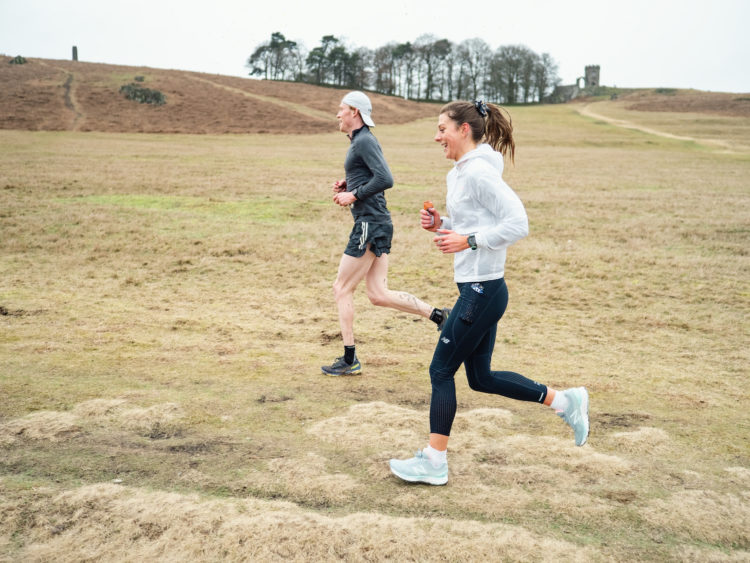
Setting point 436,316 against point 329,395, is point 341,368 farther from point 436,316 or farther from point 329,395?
point 436,316

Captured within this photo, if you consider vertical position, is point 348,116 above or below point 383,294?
above

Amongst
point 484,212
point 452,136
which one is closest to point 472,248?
point 484,212

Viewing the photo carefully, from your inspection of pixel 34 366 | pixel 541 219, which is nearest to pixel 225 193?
pixel 541 219

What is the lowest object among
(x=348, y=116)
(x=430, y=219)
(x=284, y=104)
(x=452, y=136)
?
(x=430, y=219)

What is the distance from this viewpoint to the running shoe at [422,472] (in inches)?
144

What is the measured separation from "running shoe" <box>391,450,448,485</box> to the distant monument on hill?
300 feet

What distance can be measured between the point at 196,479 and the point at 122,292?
5.66 meters

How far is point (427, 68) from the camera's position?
3393 inches

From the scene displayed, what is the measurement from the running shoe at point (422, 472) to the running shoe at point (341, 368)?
2.04 meters

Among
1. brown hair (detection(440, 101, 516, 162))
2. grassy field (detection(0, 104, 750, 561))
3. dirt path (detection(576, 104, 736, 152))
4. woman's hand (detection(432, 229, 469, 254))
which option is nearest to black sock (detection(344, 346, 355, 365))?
grassy field (detection(0, 104, 750, 561))

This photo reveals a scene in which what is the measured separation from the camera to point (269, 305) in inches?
326

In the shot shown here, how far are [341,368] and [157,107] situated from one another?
140 feet

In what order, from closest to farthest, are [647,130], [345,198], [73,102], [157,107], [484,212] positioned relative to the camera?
[484,212], [345,198], [73,102], [157,107], [647,130]

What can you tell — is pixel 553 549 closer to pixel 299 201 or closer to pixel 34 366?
pixel 34 366
